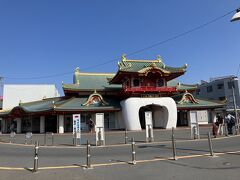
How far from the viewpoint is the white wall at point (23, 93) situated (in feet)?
171

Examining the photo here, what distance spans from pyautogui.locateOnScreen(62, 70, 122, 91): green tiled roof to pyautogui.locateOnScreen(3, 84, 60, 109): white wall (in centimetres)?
1568

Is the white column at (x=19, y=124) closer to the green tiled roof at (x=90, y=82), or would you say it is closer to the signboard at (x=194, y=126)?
the green tiled roof at (x=90, y=82)

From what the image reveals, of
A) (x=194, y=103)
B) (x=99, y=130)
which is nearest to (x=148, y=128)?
(x=99, y=130)

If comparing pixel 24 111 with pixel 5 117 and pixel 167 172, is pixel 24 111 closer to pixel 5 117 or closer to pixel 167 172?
pixel 5 117

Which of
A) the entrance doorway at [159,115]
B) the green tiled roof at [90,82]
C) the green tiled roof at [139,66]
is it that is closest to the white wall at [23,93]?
the green tiled roof at [90,82]

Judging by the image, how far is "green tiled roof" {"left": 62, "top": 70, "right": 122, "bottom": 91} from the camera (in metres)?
37.7

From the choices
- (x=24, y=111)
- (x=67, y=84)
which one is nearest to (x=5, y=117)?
(x=24, y=111)

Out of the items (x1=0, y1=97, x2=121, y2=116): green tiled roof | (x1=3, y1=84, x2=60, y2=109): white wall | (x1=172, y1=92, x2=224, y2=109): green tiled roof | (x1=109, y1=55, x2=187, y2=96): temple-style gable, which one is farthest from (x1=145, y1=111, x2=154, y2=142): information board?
(x1=3, y1=84, x2=60, y2=109): white wall

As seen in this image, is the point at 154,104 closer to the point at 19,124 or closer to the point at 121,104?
the point at 121,104

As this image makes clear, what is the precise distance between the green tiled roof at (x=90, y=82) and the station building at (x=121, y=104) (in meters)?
0.04

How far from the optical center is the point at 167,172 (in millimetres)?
8945

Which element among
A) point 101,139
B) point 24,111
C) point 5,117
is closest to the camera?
point 101,139

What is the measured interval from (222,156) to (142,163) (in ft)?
13.5

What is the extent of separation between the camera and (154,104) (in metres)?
35.2
